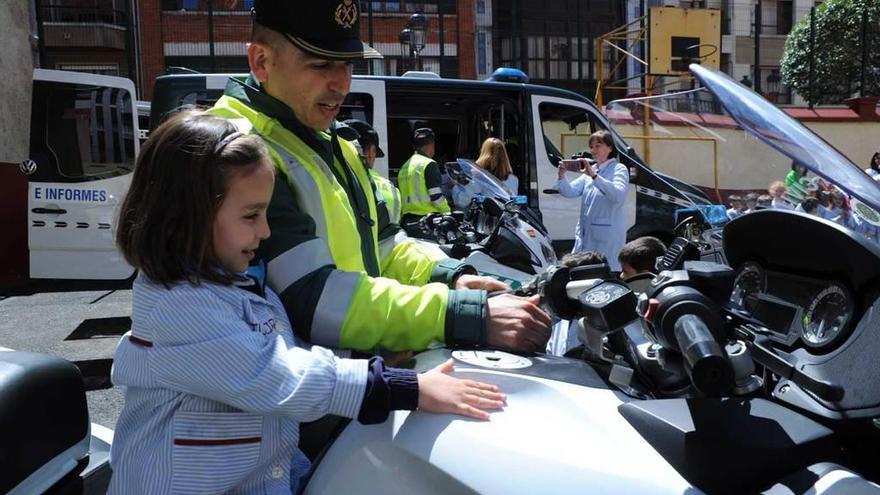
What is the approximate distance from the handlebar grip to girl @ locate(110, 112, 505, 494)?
352 millimetres

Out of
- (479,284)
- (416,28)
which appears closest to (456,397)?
(479,284)

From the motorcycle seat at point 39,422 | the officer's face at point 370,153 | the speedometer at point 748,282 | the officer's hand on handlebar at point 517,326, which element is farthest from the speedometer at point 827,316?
the officer's face at point 370,153

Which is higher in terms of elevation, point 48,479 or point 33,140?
point 33,140

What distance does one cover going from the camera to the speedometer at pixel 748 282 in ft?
4.47

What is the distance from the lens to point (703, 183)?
103 inches

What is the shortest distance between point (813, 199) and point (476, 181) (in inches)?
194

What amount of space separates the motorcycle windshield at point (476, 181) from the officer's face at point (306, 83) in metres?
4.35

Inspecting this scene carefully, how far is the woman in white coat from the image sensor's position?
6.43 m

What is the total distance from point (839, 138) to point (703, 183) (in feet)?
49.6

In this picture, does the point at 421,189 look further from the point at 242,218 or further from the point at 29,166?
the point at 242,218

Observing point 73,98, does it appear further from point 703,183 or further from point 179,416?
point 179,416

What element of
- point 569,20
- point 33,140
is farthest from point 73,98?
point 569,20

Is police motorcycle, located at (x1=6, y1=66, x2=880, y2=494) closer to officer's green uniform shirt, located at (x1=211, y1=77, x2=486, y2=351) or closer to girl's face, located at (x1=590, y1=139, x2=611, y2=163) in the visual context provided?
officer's green uniform shirt, located at (x1=211, y1=77, x2=486, y2=351)

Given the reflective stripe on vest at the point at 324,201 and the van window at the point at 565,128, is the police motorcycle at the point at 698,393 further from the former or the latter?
the van window at the point at 565,128
